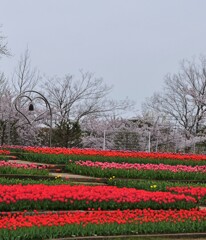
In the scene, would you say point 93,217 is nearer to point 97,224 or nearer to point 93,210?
point 97,224

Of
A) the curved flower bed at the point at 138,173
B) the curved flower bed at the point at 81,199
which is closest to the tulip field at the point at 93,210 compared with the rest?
the curved flower bed at the point at 81,199

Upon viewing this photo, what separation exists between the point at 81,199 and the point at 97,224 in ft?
6.90

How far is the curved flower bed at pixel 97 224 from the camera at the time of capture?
7.66 metres

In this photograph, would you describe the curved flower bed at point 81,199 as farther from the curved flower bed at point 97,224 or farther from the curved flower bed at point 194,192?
the curved flower bed at point 194,192

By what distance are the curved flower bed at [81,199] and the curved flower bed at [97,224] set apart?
39 cm

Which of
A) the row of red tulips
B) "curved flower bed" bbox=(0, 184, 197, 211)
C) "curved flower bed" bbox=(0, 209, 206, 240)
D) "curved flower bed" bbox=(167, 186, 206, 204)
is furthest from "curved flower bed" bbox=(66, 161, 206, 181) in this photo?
"curved flower bed" bbox=(0, 209, 206, 240)

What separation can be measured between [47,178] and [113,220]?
6307mm

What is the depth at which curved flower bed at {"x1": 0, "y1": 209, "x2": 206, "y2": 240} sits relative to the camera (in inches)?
301

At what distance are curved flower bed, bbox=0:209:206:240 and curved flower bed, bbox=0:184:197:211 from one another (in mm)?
394

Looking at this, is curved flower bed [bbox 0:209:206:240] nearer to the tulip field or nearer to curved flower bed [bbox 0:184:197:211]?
the tulip field

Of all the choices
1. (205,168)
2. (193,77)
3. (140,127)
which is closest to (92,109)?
(140,127)

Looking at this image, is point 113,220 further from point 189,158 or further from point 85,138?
point 85,138

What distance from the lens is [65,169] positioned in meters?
18.3

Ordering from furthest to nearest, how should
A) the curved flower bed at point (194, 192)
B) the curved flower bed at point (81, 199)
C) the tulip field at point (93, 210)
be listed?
the curved flower bed at point (194, 192)
the curved flower bed at point (81, 199)
the tulip field at point (93, 210)
